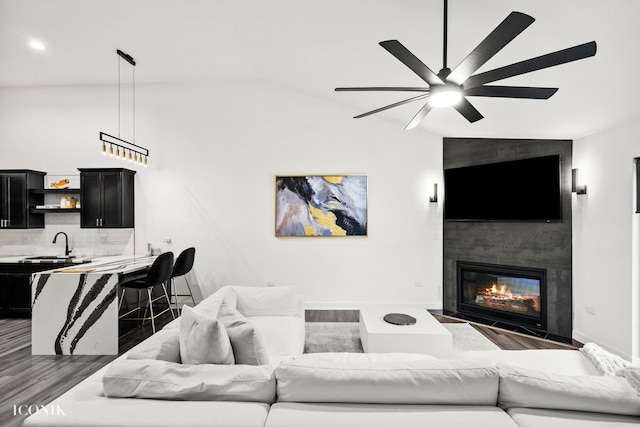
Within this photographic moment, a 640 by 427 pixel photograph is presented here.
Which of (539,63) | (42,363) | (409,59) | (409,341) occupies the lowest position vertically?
(42,363)

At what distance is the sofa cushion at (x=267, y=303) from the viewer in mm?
3035

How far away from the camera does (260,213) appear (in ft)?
15.3

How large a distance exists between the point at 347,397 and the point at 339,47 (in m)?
3.16

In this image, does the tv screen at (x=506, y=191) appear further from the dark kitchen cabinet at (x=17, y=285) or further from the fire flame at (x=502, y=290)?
the dark kitchen cabinet at (x=17, y=285)

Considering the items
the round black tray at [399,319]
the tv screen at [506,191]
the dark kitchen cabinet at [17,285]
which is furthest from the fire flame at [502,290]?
the dark kitchen cabinet at [17,285]

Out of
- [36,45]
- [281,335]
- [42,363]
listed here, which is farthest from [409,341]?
[36,45]

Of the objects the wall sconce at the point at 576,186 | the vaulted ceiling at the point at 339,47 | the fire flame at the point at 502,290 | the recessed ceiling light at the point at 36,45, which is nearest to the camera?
the vaulted ceiling at the point at 339,47

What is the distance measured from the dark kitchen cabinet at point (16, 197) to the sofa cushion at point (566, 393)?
5.89 m

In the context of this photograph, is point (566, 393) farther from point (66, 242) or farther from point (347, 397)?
point (66, 242)

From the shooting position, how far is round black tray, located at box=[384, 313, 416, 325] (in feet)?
9.32

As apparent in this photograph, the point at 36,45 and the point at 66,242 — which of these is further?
the point at 66,242

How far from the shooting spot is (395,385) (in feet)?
3.96

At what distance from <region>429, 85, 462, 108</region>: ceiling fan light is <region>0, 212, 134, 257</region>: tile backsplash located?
179 inches

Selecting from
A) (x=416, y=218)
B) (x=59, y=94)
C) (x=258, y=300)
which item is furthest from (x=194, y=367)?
(x=59, y=94)
